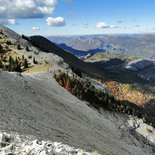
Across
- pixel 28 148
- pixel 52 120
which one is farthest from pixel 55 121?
pixel 28 148

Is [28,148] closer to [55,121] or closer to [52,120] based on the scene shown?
[52,120]

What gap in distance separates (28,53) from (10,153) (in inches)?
5748

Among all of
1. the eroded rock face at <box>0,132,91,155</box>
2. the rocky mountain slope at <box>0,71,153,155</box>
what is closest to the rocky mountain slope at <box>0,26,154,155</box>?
the rocky mountain slope at <box>0,71,153,155</box>

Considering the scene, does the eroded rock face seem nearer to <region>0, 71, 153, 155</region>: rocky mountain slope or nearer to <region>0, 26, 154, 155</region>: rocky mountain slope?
<region>0, 26, 154, 155</region>: rocky mountain slope

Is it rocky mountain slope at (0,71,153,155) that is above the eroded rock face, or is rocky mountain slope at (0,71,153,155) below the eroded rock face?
below

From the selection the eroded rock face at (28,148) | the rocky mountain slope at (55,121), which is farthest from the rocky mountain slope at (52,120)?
the eroded rock face at (28,148)

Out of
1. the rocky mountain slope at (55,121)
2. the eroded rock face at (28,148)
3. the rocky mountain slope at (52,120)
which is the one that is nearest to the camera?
the eroded rock face at (28,148)

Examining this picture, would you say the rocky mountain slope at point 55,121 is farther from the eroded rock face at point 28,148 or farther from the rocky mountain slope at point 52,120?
the eroded rock face at point 28,148

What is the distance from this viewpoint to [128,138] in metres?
90.4

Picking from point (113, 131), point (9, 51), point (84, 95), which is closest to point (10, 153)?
point (113, 131)

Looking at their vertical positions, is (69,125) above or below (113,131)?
above

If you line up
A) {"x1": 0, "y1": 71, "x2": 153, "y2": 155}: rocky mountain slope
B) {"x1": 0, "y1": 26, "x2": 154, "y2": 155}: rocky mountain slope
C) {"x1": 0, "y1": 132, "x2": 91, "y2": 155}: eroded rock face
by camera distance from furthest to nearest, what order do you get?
{"x1": 0, "y1": 71, "x2": 153, "y2": 155}: rocky mountain slope < {"x1": 0, "y1": 26, "x2": 154, "y2": 155}: rocky mountain slope < {"x1": 0, "y1": 132, "x2": 91, "y2": 155}: eroded rock face

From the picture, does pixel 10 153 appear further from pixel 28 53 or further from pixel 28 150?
pixel 28 53

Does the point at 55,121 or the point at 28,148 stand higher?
the point at 28,148
